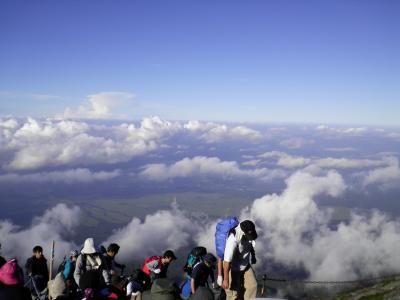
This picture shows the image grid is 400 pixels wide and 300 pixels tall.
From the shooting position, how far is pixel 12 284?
7008mm

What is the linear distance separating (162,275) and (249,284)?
245cm

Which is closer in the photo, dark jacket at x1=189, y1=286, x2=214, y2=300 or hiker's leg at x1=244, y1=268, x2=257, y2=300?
dark jacket at x1=189, y1=286, x2=214, y2=300

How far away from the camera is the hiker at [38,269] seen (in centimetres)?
1281

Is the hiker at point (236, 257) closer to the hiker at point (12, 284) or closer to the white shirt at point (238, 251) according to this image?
the white shirt at point (238, 251)

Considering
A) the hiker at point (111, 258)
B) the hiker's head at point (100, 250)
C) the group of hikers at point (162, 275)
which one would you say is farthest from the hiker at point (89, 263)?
the hiker at point (111, 258)

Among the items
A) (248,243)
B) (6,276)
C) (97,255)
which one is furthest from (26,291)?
(248,243)

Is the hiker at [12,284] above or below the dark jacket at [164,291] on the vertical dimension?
above

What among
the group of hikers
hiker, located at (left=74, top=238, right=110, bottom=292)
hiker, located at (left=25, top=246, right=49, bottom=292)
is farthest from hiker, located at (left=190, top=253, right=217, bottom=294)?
hiker, located at (left=25, top=246, right=49, bottom=292)

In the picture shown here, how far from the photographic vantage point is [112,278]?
10766 millimetres

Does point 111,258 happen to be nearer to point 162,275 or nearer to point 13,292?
point 162,275

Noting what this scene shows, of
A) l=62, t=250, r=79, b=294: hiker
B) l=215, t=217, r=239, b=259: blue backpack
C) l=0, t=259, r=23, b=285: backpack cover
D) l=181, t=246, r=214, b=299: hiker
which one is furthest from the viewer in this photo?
l=62, t=250, r=79, b=294: hiker

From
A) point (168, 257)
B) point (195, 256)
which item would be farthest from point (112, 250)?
point (195, 256)

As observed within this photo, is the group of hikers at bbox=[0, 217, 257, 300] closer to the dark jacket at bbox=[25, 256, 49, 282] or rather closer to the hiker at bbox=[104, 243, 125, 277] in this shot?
the hiker at bbox=[104, 243, 125, 277]

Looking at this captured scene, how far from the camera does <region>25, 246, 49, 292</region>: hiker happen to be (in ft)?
42.0
